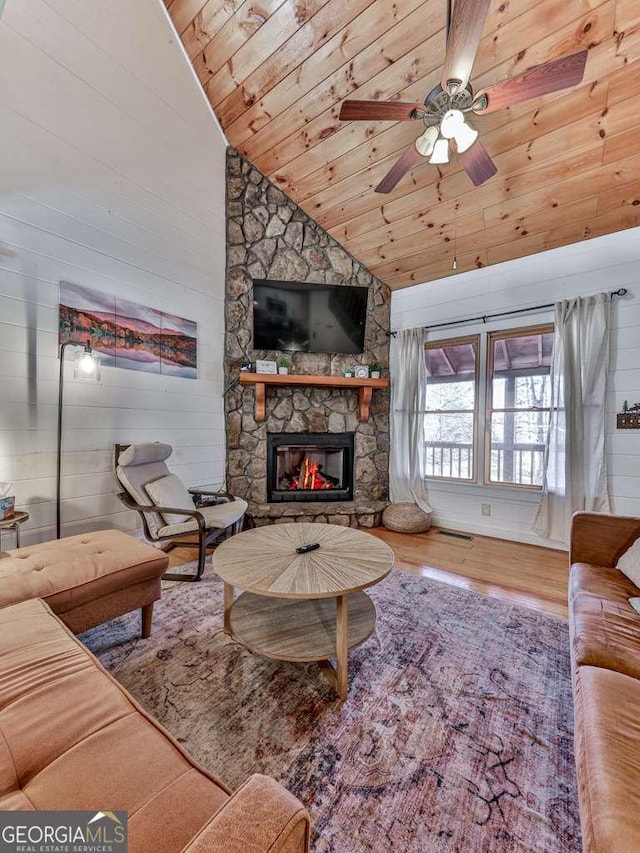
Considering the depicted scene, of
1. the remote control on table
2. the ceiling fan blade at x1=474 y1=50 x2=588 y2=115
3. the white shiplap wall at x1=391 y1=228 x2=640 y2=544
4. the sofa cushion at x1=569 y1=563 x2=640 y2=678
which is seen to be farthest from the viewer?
the white shiplap wall at x1=391 y1=228 x2=640 y2=544

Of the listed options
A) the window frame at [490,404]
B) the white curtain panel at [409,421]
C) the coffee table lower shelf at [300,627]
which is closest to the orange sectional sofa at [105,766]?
the coffee table lower shelf at [300,627]

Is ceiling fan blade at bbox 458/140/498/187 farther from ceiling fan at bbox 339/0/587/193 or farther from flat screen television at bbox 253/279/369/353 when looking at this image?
flat screen television at bbox 253/279/369/353

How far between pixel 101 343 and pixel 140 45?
2.44 meters

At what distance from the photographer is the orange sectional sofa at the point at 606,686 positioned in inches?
27.5

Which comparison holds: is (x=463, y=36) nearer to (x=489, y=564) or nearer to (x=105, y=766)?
(x=105, y=766)

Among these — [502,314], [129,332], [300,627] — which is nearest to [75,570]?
[300,627]

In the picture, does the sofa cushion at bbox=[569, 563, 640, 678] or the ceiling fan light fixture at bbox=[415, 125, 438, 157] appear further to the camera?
the ceiling fan light fixture at bbox=[415, 125, 438, 157]

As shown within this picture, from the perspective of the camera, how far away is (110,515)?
2.82 meters

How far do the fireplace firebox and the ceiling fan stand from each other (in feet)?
8.84

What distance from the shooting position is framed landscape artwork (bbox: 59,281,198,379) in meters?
2.57

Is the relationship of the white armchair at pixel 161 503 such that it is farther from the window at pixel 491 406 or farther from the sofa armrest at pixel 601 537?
the window at pixel 491 406

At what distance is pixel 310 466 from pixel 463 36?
3.52 m

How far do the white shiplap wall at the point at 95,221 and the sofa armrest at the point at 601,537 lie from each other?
314cm

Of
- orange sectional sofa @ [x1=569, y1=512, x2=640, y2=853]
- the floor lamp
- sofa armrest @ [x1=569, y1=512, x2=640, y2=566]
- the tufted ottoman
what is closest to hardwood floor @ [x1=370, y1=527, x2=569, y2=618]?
sofa armrest @ [x1=569, y1=512, x2=640, y2=566]
